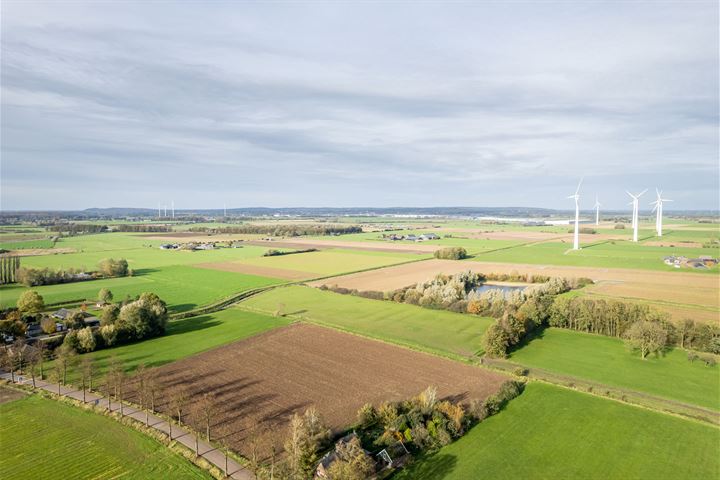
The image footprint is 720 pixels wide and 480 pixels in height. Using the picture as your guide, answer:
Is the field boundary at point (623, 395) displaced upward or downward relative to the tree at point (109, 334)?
downward

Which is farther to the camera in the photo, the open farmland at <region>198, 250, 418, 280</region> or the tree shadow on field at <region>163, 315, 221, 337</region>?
the open farmland at <region>198, 250, 418, 280</region>

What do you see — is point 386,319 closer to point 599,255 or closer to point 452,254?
point 452,254

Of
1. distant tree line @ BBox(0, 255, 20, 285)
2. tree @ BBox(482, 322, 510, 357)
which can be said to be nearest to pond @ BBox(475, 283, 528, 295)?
tree @ BBox(482, 322, 510, 357)

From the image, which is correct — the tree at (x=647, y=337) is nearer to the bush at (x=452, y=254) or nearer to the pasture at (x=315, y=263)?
the pasture at (x=315, y=263)

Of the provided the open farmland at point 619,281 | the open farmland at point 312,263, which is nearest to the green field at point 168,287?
the open farmland at point 312,263

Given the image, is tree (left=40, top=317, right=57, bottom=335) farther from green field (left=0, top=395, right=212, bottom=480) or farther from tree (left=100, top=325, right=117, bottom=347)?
green field (left=0, top=395, right=212, bottom=480)

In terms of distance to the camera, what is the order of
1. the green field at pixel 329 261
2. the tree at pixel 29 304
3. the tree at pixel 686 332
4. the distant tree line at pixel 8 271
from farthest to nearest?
the green field at pixel 329 261, the distant tree line at pixel 8 271, the tree at pixel 29 304, the tree at pixel 686 332

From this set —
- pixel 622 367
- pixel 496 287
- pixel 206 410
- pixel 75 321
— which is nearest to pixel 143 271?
pixel 75 321
